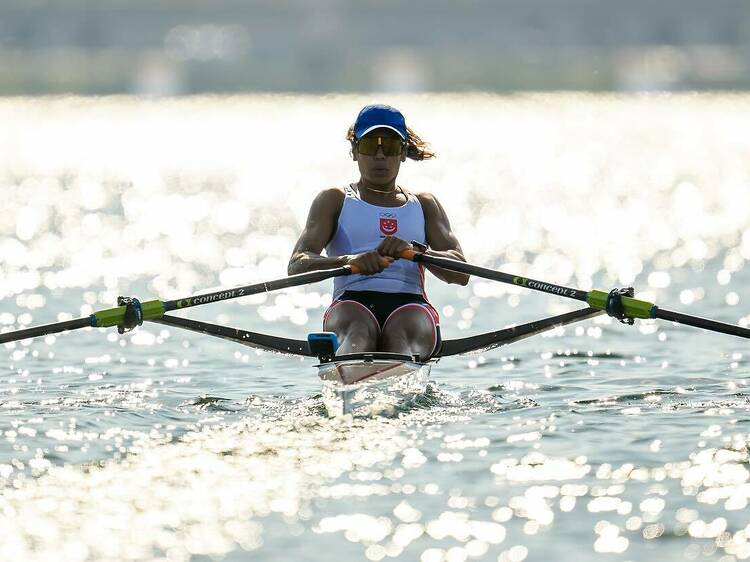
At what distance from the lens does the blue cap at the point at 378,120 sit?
12.1 m

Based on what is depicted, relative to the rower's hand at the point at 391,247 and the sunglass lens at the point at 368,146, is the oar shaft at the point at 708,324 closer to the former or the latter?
the rower's hand at the point at 391,247

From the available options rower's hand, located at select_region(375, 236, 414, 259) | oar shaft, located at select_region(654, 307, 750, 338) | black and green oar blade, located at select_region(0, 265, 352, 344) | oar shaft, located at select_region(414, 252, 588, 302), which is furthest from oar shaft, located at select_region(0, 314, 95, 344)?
oar shaft, located at select_region(654, 307, 750, 338)

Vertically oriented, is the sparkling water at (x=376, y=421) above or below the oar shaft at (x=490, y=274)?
below

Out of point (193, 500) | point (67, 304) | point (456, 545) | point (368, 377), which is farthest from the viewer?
point (67, 304)

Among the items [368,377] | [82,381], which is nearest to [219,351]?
[82,381]

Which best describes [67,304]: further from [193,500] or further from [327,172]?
[327,172]

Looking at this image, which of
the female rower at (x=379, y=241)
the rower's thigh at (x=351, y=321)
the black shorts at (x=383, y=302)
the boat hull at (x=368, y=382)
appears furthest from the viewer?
the black shorts at (x=383, y=302)

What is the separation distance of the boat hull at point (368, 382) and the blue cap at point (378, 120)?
193 centimetres

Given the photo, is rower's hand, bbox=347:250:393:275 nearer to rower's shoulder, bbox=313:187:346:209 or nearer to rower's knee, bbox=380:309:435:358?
rower's knee, bbox=380:309:435:358

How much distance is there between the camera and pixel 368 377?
1111 cm

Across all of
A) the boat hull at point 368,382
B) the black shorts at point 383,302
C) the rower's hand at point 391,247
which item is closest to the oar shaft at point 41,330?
the boat hull at point 368,382

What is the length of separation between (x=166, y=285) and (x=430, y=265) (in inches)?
420

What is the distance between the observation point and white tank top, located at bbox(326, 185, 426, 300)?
12305mm

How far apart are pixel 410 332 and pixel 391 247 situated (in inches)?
31.3
